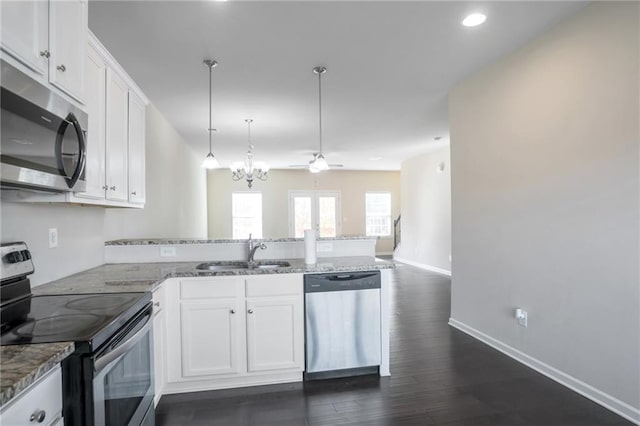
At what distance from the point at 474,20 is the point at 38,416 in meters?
3.23

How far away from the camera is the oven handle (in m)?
1.19

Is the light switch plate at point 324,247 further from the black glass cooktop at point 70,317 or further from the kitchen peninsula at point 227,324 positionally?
the black glass cooktop at point 70,317

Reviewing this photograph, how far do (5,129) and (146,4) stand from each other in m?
1.46

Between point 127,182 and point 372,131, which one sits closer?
point 127,182

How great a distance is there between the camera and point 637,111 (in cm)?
198

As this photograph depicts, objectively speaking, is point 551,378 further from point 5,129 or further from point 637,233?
point 5,129

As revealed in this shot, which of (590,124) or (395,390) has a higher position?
(590,124)

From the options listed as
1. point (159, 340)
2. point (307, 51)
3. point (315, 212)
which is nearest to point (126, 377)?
point (159, 340)

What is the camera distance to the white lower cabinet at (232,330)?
235cm

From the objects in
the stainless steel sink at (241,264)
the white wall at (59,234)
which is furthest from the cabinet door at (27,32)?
the stainless steel sink at (241,264)

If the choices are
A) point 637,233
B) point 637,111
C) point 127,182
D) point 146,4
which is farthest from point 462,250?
point 146,4

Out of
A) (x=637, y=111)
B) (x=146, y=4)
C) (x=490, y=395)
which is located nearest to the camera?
(x=637, y=111)

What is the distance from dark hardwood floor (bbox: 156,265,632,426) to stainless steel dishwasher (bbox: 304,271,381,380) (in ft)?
0.44

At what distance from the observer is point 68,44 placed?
1591 mm
